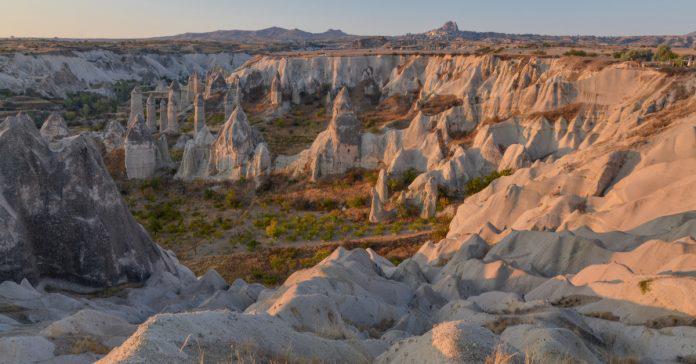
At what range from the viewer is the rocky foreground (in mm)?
6926

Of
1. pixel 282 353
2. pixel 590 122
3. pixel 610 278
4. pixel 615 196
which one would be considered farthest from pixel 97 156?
pixel 590 122

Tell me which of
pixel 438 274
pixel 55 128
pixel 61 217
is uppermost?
pixel 61 217

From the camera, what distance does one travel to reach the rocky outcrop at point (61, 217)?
13320mm

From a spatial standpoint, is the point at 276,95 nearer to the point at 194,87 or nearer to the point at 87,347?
the point at 194,87

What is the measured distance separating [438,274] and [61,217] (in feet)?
37.0

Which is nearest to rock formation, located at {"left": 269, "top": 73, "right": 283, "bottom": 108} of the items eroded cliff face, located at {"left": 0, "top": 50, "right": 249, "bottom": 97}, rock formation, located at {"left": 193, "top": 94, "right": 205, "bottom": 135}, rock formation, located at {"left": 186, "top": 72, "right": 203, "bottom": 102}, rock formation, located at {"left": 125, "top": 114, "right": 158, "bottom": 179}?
rock formation, located at {"left": 186, "top": 72, "right": 203, "bottom": 102}

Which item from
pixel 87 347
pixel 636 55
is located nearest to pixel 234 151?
pixel 87 347

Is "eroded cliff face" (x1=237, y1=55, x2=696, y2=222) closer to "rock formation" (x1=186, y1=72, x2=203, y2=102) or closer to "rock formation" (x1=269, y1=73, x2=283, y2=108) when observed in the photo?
"rock formation" (x1=269, y1=73, x2=283, y2=108)

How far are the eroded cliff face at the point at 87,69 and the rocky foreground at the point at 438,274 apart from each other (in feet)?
208

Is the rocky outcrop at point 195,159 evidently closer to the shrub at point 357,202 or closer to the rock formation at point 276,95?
the shrub at point 357,202

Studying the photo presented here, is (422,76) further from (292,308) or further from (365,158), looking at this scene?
(292,308)

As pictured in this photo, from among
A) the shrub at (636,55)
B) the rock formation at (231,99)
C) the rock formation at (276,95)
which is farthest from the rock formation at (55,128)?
the shrub at (636,55)

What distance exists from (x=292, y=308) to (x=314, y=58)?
62.3 metres

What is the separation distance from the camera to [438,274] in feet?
59.5
